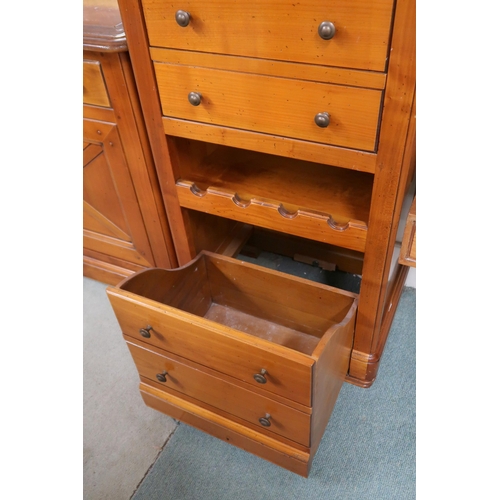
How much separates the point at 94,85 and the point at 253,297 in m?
0.60

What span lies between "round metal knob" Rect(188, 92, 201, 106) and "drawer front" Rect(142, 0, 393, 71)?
3.0 inches

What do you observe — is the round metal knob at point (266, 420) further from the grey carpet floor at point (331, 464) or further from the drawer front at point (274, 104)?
the drawer front at point (274, 104)

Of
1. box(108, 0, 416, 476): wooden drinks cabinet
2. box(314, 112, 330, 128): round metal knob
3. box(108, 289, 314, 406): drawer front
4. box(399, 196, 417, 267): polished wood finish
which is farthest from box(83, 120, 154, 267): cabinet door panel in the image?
box(399, 196, 417, 267): polished wood finish

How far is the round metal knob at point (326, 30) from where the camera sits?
0.61m

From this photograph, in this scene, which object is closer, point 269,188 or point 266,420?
point 266,420

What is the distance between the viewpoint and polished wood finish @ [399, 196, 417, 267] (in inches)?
31.4

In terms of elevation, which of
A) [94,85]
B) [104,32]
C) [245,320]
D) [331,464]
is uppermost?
[104,32]

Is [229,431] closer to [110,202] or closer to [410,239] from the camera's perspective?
[410,239]

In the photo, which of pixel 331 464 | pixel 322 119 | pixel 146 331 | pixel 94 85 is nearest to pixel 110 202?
pixel 94 85

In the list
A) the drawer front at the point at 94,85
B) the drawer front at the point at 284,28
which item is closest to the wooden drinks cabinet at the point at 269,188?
the drawer front at the point at 284,28

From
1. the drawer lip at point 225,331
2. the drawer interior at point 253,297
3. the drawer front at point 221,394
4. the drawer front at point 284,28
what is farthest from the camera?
the drawer interior at point 253,297

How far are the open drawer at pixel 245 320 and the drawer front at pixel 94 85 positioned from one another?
1.29 ft

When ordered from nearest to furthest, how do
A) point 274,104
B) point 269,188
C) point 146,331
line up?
point 274,104, point 146,331, point 269,188

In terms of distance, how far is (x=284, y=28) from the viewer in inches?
25.6
